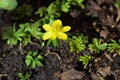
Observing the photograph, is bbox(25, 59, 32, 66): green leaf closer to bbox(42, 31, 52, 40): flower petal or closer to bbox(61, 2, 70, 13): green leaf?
bbox(42, 31, 52, 40): flower petal

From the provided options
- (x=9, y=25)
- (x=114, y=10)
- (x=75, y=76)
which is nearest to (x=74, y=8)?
(x=114, y=10)

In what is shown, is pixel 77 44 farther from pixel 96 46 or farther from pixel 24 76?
pixel 24 76

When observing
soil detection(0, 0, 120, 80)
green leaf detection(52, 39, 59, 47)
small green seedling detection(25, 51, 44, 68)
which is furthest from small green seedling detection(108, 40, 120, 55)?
small green seedling detection(25, 51, 44, 68)

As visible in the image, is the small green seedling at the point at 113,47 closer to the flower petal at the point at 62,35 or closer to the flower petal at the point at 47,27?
the flower petal at the point at 62,35

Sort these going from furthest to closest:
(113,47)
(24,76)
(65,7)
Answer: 1. (65,7)
2. (113,47)
3. (24,76)

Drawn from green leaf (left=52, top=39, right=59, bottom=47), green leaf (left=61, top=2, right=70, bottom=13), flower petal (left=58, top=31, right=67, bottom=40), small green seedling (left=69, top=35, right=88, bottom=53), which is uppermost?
green leaf (left=61, top=2, right=70, bottom=13)

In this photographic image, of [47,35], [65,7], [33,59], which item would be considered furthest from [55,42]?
[65,7]

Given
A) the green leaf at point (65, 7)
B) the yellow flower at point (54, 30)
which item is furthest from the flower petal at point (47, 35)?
the green leaf at point (65, 7)
